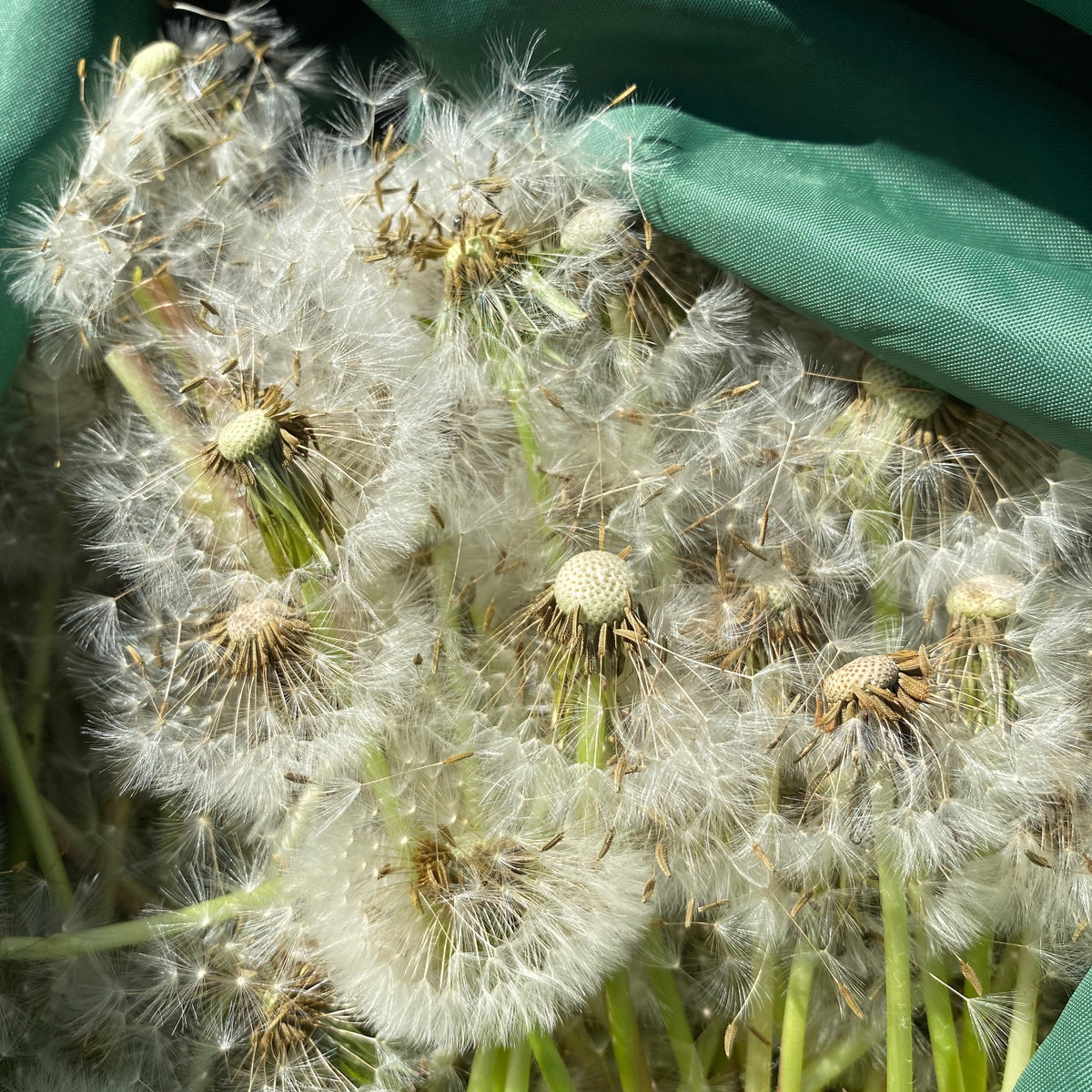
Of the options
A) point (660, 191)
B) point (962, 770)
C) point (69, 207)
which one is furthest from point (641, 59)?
point (962, 770)

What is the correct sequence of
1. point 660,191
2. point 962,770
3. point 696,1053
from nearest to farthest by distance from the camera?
point 962,770 < point 696,1053 < point 660,191

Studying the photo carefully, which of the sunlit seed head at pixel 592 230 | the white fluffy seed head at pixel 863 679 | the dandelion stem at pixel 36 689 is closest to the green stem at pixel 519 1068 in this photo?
the white fluffy seed head at pixel 863 679

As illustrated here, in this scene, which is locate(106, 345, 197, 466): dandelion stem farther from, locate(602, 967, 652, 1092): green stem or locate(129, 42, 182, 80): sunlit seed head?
locate(602, 967, 652, 1092): green stem

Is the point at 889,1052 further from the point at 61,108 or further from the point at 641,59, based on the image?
the point at 61,108

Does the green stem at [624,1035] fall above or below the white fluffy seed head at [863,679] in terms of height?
below

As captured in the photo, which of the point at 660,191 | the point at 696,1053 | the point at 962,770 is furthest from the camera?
the point at 660,191

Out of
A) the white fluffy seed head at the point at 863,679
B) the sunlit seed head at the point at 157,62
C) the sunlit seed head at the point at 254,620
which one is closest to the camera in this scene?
the white fluffy seed head at the point at 863,679

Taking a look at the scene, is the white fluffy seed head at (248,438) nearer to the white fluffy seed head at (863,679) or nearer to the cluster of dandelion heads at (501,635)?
the cluster of dandelion heads at (501,635)
